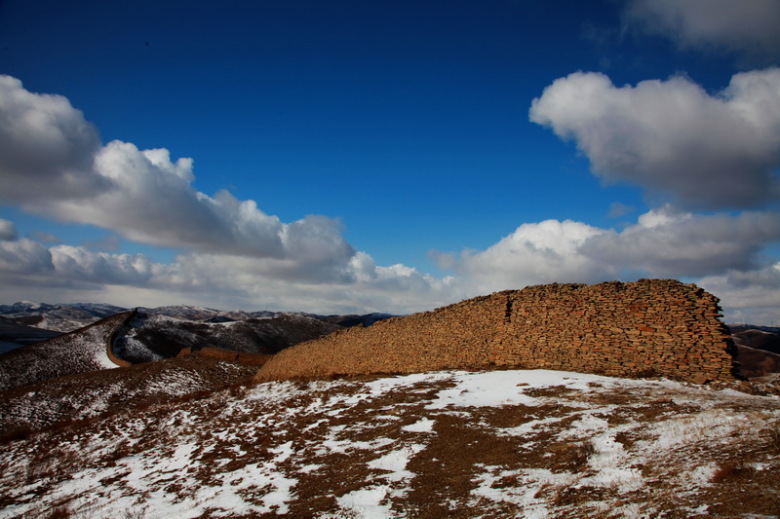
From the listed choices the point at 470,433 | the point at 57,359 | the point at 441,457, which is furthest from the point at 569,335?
the point at 57,359

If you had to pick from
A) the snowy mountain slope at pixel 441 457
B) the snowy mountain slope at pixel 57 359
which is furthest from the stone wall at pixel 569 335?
the snowy mountain slope at pixel 57 359

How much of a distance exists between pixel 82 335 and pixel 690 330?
63.5m

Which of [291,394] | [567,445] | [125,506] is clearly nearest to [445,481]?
[567,445]

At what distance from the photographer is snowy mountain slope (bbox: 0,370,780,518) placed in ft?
18.3

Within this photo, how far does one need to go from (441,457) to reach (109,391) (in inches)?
1122

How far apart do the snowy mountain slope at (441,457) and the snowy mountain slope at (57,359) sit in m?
32.5

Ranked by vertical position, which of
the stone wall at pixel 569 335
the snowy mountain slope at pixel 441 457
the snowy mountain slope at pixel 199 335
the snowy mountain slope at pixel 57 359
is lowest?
the snowy mountain slope at pixel 57 359

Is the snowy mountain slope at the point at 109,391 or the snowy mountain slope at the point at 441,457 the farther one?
the snowy mountain slope at the point at 109,391

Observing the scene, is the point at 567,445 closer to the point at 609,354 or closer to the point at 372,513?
the point at 372,513

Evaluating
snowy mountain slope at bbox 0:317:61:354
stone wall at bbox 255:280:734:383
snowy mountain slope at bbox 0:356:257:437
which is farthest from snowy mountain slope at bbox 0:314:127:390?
stone wall at bbox 255:280:734:383

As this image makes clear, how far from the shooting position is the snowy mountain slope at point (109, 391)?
2472 centimetres

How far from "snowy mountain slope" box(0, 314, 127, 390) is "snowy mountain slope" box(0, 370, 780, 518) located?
1281 inches

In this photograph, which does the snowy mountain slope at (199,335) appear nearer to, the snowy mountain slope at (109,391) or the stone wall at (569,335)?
the snowy mountain slope at (109,391)

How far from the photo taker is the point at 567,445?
7781 mm
